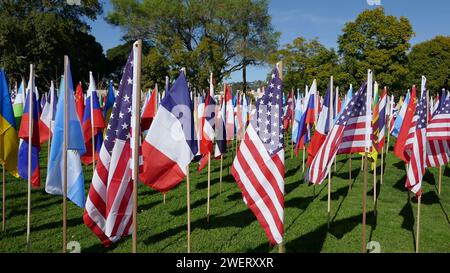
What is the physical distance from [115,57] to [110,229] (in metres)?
68.1

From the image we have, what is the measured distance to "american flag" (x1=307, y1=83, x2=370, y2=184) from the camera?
6.78 metres

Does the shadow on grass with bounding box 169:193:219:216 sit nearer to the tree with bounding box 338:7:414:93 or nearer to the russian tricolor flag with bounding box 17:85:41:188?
the russian tricolor flag with bounding box 17:85:41:188

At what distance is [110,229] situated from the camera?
5672 mm

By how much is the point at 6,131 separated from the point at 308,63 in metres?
39.1

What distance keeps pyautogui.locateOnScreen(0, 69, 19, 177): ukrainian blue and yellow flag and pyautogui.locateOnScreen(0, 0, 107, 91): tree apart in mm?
34860

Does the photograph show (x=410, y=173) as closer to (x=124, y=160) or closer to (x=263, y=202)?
(x=263, y=202)

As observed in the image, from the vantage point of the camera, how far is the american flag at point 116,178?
221 inches

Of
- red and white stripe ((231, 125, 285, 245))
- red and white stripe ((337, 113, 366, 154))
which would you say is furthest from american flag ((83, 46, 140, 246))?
red and white stripe ((337, 113, 366, 154))

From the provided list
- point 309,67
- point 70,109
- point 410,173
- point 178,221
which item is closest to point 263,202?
point 410,173

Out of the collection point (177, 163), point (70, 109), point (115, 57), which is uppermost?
point (115, 57)

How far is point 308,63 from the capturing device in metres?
43.7

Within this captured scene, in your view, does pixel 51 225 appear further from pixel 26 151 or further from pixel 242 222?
pixel 242 222

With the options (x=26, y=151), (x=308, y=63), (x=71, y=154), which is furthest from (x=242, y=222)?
(x=308, y=63)

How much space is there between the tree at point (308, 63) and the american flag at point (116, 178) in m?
37.6
